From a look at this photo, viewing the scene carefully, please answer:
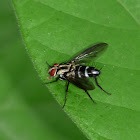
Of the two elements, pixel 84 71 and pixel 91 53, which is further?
pixel 84 71

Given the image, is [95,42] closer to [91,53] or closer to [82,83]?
[91,53]

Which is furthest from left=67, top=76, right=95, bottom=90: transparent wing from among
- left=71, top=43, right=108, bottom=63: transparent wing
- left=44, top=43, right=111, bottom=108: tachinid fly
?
left=71, top=43, right=108, bottom=63: transparent wing

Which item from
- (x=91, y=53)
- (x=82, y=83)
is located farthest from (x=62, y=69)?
(x=91, y=53)

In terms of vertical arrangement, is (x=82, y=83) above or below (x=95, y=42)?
below

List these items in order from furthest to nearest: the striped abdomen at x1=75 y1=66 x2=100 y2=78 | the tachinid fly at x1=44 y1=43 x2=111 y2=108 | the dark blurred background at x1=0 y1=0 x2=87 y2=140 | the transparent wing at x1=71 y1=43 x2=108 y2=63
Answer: the dark blurred background at x1=0 y1=0 x2=87 y2=140, the striped abdomen at x1=75 y1=66 x2=100 y2=78, the tachinid fly at x1=44 y1=43 x2=111 y2=108, the transparent wing at x1=71 y1=43 x2=108 y2=63

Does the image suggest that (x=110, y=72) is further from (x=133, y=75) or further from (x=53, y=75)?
(x=53, y=75)

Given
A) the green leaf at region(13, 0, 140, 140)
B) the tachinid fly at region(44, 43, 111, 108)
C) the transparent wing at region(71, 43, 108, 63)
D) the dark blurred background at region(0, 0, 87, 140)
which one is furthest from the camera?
the dark blurred background at region(0, 0, 87, 140)

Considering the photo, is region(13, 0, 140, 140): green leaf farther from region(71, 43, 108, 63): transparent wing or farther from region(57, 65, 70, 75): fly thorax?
region(57, 65, 70, 75): fly thorax

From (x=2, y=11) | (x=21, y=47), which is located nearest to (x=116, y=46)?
(x=21, y=47)
